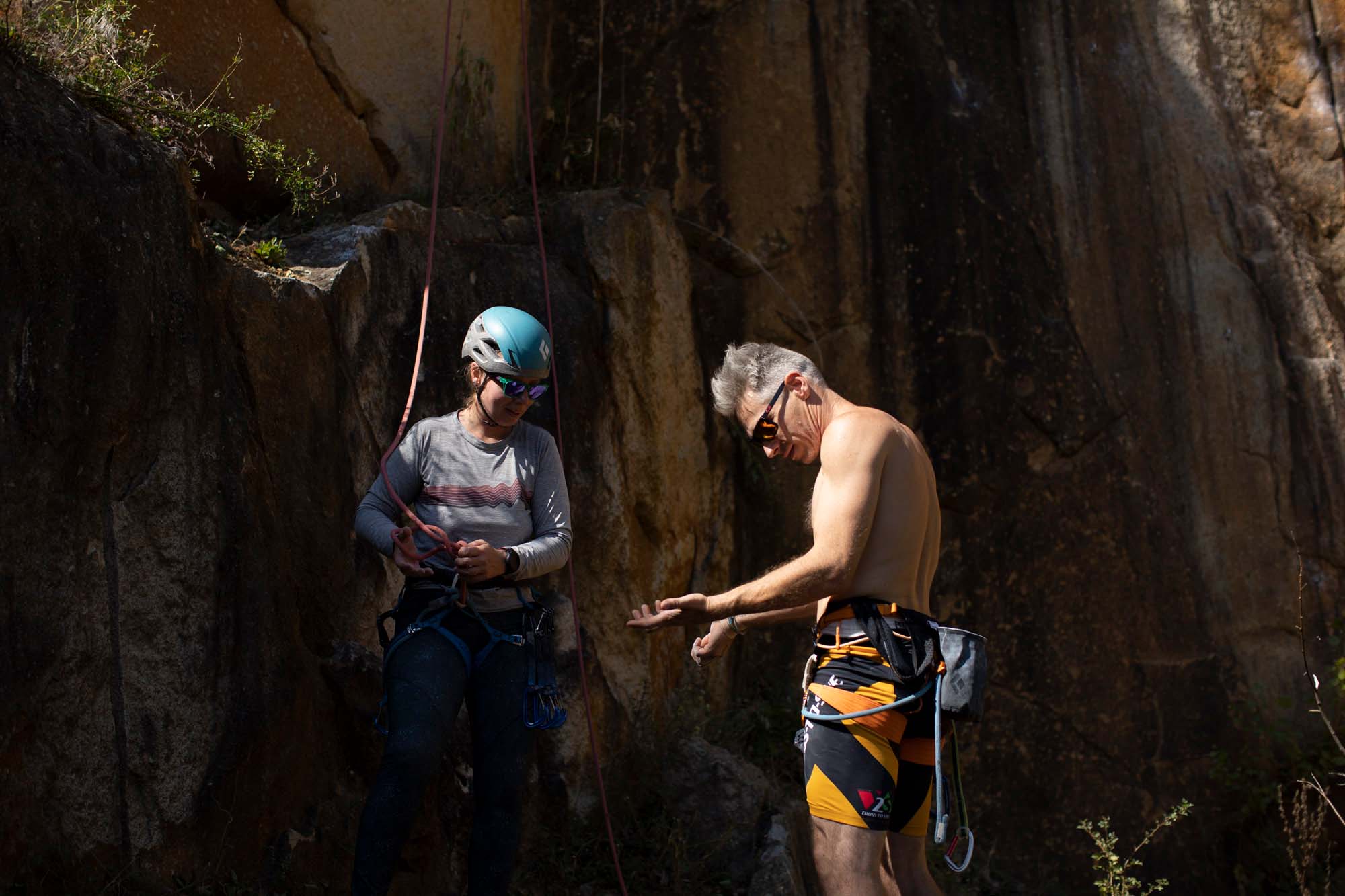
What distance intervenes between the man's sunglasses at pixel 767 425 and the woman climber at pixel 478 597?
0.61 m

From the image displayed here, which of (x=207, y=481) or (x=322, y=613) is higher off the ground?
(x=207, y=481)

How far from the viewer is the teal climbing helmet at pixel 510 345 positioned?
340 cm

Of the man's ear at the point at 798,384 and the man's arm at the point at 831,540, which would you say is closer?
the man's arm at the point at 831,540

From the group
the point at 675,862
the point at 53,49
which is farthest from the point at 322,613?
the point at 53,49

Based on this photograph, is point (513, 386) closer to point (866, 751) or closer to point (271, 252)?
point (271, 252)

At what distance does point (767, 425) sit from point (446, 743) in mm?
1253

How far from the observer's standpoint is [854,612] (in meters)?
3.12

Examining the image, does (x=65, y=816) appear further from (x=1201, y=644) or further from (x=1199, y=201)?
(x=1199, y=201)

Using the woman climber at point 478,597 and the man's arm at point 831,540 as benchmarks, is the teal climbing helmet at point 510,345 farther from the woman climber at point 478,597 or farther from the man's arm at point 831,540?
the man's arm at point 831,540

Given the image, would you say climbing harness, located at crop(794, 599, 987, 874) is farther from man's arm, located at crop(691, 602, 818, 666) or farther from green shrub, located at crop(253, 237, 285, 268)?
green shrub, located at crop(253, 237, 285, 268)

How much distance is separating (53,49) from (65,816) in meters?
2.09

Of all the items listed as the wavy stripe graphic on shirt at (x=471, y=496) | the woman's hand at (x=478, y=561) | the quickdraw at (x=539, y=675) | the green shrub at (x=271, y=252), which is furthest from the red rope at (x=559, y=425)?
the green shrub at (x=271, y=252)

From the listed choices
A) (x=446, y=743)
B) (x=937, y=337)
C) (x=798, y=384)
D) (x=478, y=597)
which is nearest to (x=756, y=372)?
(x=798, y=384)

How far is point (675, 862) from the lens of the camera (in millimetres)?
4309
